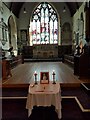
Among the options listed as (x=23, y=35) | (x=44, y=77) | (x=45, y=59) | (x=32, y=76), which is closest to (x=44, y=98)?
(x=44, y=77)

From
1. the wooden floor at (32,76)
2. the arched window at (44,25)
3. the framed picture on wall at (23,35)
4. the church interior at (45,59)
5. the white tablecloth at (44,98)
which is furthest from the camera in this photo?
the arched window at (44,25)

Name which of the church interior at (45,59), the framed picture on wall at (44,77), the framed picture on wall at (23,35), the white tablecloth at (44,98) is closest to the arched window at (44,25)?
the church interior at (45,59)

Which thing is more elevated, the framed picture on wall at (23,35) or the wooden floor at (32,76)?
the framed picture on wall at (23,35)

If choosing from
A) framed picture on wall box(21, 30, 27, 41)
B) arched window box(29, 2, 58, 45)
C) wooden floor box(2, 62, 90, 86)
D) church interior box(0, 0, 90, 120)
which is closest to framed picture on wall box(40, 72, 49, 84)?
church interior box(0, 0, 90, 120)

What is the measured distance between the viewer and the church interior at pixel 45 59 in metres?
3.76

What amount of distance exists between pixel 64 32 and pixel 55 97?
14878 millimetres

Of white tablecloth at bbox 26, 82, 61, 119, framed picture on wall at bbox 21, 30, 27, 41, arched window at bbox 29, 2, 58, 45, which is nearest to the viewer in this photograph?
white tablecloth at bbox 26, 82, 61, 119

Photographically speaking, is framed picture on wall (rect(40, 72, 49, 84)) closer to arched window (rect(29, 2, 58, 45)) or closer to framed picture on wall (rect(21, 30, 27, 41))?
framed picture on wall (rect(21, 30, 27, 41))

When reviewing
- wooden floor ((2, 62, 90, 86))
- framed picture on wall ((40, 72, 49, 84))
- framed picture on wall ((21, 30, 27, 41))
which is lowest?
wooden floor ((2, 62, 90, 86))

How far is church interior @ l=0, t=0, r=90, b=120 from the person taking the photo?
376 cm

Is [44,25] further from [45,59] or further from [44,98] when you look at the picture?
[44,98]

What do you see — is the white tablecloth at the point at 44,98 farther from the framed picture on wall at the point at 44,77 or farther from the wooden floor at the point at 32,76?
the wooden floor at the point at 32,76

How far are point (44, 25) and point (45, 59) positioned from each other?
14.7ft

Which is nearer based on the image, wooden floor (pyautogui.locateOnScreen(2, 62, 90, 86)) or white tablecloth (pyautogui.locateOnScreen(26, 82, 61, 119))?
white tablecloth (pyautogui.locateOnScreen(26, 82, 61, 119))
